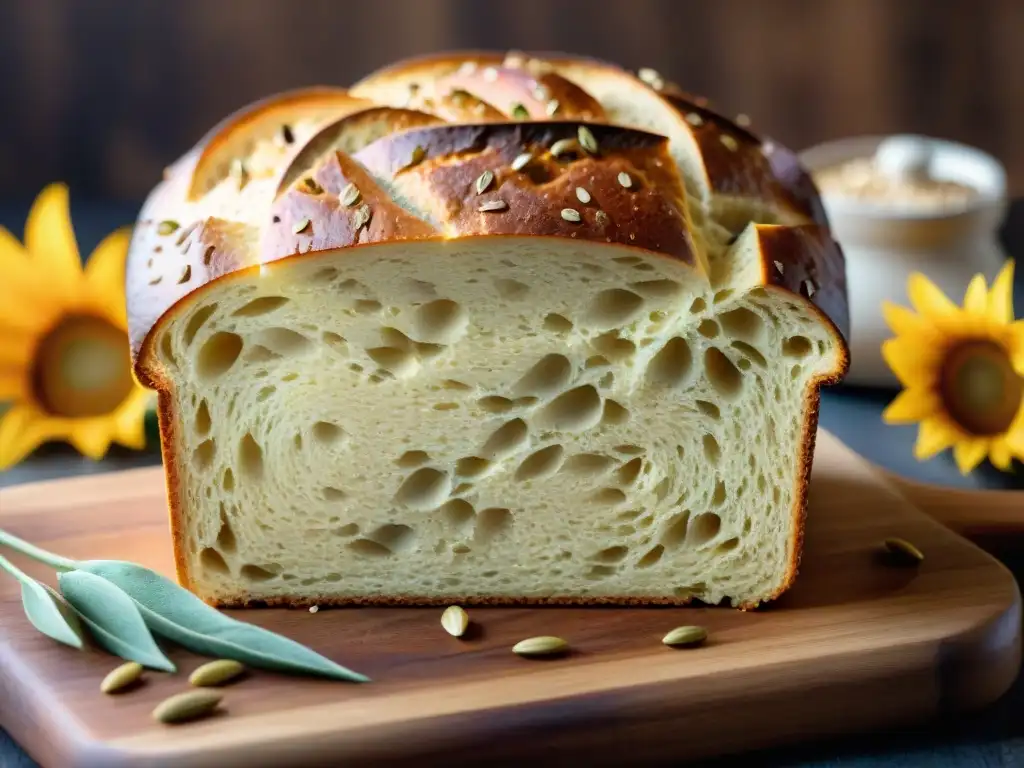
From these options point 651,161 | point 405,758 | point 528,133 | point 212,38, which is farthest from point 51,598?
point 212,38

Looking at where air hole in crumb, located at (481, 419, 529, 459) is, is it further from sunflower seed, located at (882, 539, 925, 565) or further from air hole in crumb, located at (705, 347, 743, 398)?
sunflower seed, located at (882, 539, 925, 565)

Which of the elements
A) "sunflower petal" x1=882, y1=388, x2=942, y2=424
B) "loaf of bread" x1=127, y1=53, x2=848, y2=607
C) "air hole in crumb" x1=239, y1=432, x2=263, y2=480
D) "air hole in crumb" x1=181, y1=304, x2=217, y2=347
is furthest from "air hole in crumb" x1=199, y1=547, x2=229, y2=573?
"sunflower petal" x1=882, y1=388, x2=942, y2=424

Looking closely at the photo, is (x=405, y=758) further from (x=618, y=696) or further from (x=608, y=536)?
(x=608, y=536)

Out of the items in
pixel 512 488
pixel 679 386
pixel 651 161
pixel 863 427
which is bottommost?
pixel 863 427

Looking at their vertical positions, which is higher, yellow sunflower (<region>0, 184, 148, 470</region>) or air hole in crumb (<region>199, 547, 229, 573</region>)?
yellow sunflower (<region>0, 184, 148, 470</region>)

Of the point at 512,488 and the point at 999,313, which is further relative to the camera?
the point at 999,313
